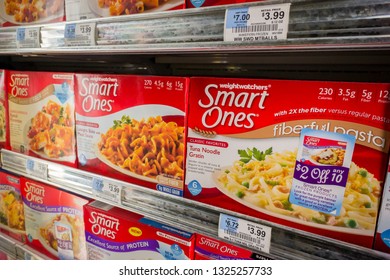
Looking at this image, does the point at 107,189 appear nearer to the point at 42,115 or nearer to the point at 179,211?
the point at 179,211

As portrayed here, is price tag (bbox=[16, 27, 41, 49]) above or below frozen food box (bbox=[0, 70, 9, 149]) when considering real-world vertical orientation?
above

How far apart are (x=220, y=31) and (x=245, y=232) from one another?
444 mm

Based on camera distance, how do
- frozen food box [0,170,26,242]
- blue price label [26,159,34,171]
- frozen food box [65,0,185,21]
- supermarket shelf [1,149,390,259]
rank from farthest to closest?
1. frozen food box [0,170,26,242]
2. blue price label [26,159,34,171]
3. frozen food box [65,0,185,21]
4. supermarket shelf [1,149,390,259]

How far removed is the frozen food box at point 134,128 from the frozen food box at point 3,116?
38cm

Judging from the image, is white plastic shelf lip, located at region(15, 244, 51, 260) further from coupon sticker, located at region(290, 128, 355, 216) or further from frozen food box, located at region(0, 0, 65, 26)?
coupon sticker, located at region(290, 128, 355, 216)

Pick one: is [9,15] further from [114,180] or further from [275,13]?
[275,13]

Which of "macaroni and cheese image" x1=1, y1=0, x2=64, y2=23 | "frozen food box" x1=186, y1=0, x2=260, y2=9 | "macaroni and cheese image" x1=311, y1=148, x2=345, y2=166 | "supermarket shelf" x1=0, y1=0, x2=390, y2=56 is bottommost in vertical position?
"macaroni and cheese image" x1=311, y1=148, x2=345, y2=166

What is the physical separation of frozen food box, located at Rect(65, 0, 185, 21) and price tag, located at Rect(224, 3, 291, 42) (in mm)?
146

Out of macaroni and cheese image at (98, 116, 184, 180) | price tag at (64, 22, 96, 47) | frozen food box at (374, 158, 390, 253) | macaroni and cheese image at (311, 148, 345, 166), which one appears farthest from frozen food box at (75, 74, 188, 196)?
frozen food box at (374, 158, 390, 253)

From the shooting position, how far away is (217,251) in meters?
0.74

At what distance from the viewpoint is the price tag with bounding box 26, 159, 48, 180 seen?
1016mm

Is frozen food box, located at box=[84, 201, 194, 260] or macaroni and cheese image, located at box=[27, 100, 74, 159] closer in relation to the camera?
frozen food box, located at box=[84, 201, 194, 260]

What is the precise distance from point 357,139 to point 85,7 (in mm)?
764

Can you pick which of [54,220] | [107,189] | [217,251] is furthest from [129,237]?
[54,220]
